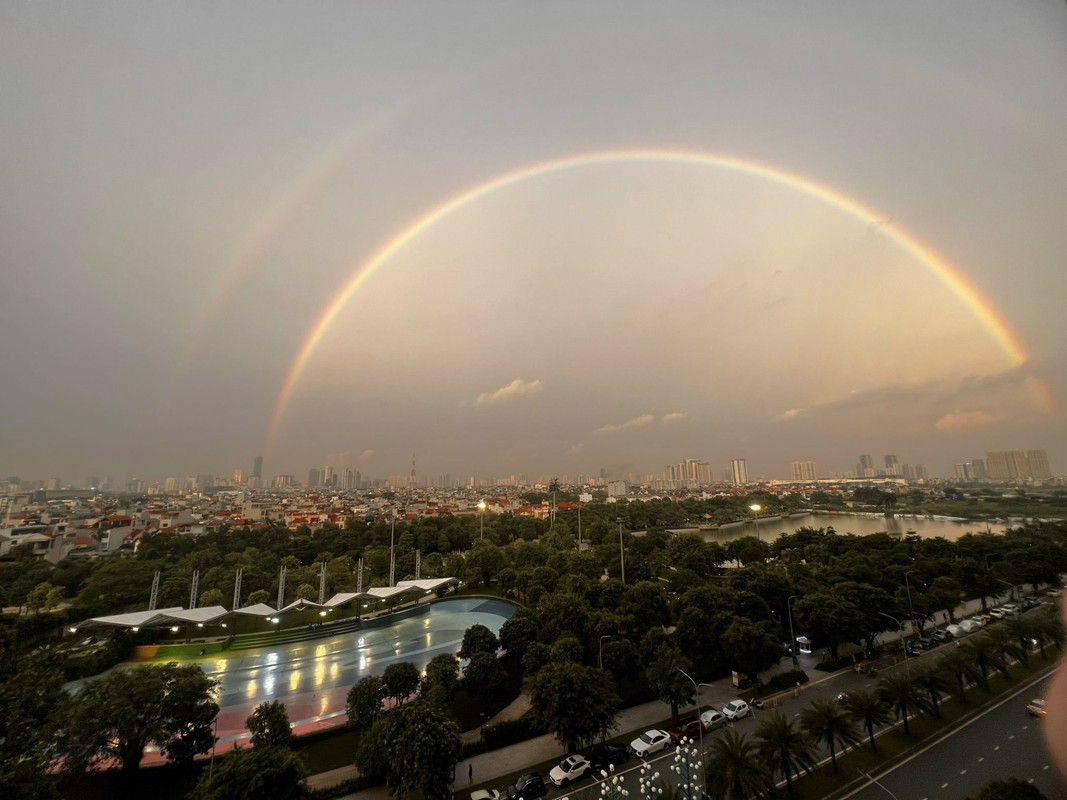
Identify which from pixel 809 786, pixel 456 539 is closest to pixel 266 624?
pixel 456 539

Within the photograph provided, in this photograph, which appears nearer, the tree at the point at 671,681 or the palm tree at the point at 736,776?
the palm tree at the point at 736,776

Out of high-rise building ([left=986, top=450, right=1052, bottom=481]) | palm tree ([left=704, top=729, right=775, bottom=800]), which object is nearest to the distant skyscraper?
high-rise building ([left=986, top=450, right=1052, bottom=481])

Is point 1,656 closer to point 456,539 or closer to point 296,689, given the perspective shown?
point 296,689

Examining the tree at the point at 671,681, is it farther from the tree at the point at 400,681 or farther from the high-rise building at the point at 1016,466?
the high-rise building at the point at 1016,466

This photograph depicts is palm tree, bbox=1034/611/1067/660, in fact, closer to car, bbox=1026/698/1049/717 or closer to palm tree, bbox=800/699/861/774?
car, bbox=1026/698/1049/717

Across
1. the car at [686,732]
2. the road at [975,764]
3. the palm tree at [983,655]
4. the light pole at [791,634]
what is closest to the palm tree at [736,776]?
the road at [975,764]

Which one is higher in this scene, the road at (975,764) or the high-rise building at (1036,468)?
the high-rise building at (1036,468)

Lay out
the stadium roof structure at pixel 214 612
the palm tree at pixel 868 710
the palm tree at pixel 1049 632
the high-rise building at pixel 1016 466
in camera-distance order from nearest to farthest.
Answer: the palm tree at pixel 868 710, the palm tree at pixel 1049 632, the stadium roof structure at pixel 214 612, the high-rise building at pixel 1016 466

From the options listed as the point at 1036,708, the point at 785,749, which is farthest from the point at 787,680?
the point at 785,749
